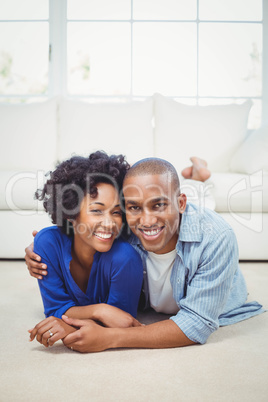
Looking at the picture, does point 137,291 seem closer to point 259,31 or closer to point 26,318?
point 26,318

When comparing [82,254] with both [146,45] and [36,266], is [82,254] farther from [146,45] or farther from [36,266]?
[146,45]

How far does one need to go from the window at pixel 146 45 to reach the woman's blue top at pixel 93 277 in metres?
2.72

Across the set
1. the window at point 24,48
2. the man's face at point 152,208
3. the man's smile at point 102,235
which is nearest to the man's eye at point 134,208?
the man's face at point 152,208

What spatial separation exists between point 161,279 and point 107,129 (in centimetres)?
175

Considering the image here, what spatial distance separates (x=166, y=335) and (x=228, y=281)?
0.24 m

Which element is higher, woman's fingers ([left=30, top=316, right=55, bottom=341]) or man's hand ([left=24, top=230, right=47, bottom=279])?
man's hand ([left=24, top=230, right=47, bottom=279])

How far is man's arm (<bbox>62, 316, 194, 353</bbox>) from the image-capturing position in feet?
3.78

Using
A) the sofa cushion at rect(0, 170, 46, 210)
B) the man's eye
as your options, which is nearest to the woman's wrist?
the man's eye

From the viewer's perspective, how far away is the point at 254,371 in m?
1.07

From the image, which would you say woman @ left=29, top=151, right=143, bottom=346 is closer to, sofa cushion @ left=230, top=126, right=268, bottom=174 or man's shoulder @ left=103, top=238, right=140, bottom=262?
man's shoulder @ left=103, top=238, right=140, bottom=262

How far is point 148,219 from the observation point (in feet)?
4.08

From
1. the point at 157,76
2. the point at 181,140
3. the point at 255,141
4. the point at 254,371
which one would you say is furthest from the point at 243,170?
the point at 254,371

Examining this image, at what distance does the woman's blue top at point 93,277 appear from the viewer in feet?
4.33

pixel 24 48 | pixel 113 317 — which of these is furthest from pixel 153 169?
pixel 24 48
